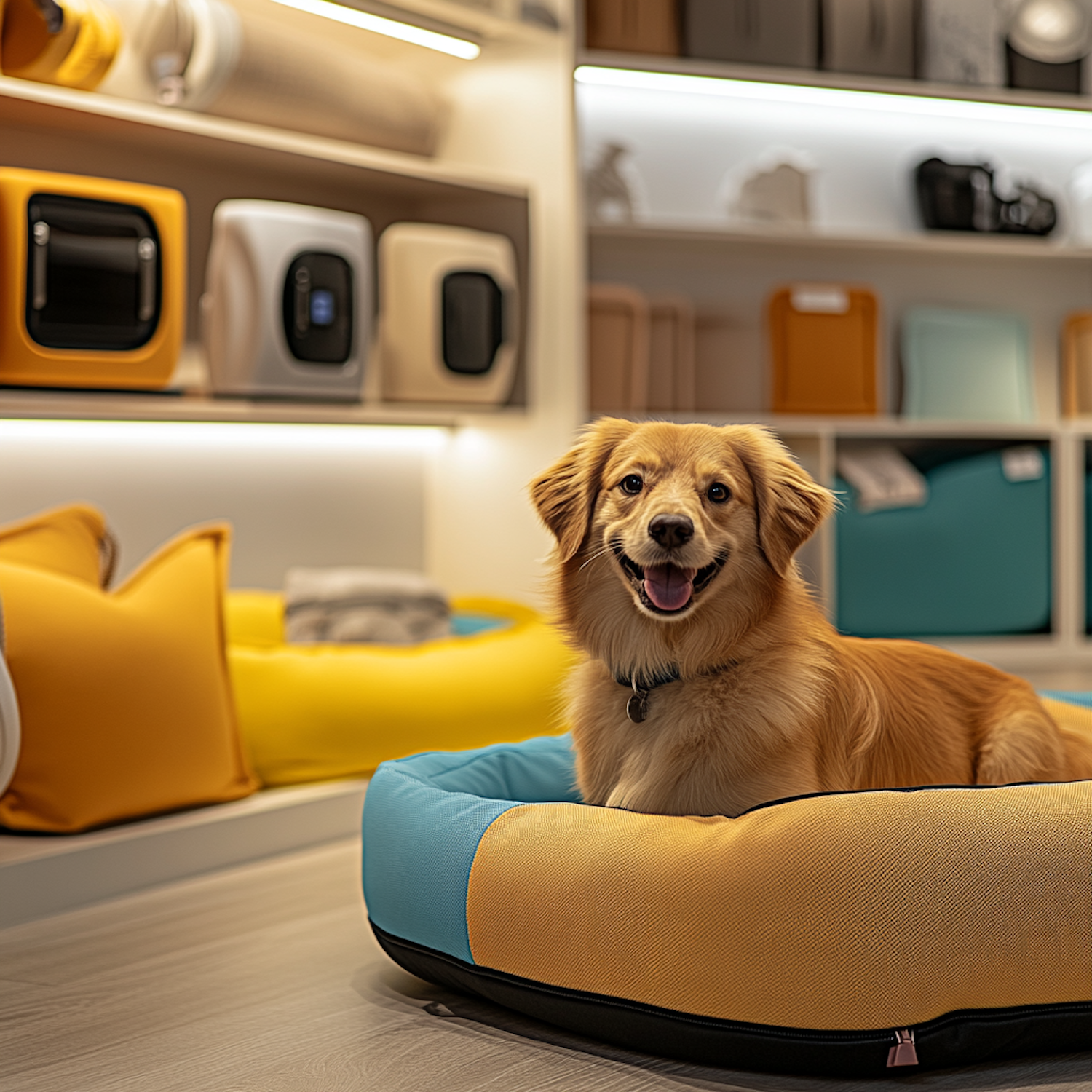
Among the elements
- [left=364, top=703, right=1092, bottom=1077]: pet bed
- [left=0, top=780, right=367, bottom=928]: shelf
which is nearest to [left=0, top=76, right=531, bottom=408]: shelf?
[left=0, top=780, right=367, bottom=928]: shelf

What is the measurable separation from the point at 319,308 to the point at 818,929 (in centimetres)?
220

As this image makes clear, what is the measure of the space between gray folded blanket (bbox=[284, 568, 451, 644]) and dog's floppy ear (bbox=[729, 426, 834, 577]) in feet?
5.23

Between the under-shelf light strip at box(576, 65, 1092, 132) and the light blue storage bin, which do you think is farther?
the light blue storage bin

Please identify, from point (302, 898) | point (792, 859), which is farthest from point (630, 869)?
point (302, 898)

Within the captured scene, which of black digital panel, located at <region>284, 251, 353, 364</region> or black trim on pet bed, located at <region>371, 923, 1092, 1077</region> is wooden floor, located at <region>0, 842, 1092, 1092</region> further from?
black digital panel, located at <region>284, 251, 353, 364</region>

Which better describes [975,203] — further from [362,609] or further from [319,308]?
[362,609]

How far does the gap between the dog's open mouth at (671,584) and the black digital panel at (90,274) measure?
5.07ft

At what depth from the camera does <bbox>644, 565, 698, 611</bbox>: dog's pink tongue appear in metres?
1.59

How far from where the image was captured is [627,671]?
1.71 m

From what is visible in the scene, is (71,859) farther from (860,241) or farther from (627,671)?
(860,241)

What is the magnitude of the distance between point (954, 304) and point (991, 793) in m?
3.52

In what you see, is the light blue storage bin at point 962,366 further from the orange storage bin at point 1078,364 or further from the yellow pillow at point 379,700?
the yellow pillow at point 379,700

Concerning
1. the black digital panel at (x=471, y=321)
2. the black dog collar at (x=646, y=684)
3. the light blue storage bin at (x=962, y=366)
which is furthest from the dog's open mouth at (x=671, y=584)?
the light blue storage bin at (x=962, y=366)

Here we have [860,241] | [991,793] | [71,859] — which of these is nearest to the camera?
[991,793]
